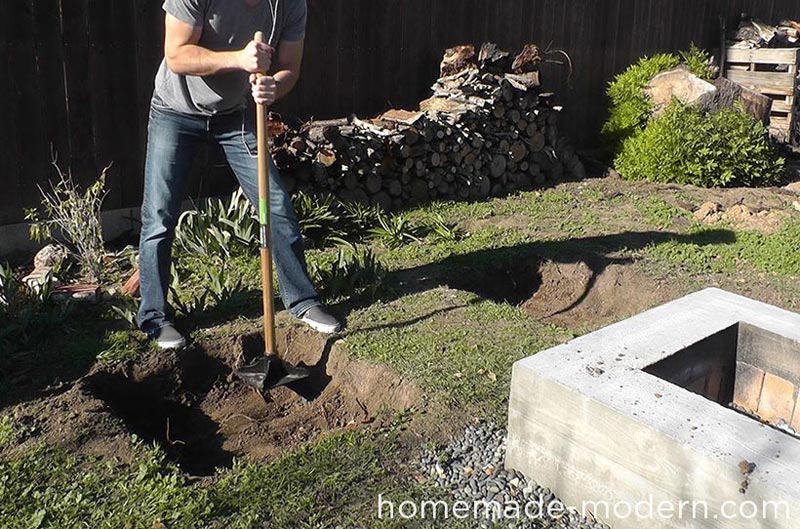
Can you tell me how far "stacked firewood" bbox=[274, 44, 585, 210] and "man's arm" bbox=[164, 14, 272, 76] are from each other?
255cm

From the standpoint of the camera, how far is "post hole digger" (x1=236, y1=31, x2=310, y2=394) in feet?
12.2

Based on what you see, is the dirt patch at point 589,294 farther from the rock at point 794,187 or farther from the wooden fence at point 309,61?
the rock at point 794,187

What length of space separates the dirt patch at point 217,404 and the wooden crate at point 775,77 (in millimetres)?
9047

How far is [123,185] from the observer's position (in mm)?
6020

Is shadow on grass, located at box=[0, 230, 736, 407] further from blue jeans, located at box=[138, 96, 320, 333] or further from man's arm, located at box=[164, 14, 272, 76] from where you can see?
man's arm, located at box=[164, 14, 272, 76]

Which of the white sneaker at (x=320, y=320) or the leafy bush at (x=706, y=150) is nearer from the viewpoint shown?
the white sneaker at (x=320, y=320)

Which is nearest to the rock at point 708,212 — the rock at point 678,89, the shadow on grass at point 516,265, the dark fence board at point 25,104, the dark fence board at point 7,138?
the shadow on grass at point 516,265

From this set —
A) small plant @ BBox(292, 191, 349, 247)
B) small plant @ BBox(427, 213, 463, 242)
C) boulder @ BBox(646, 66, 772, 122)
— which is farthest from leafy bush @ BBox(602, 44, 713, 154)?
small plant @ BBox(292, 191, 349, 247)

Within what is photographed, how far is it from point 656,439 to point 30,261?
454 cm

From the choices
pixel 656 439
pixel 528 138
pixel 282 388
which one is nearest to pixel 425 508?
pixel 656 439

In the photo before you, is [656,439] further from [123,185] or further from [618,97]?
[618,97]

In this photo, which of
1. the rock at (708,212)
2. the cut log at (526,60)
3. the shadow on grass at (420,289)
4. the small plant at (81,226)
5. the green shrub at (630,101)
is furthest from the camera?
the green shrub at (630,101)

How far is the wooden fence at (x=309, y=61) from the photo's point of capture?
544cm

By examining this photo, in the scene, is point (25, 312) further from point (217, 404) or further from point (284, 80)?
point (284, 80)
